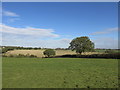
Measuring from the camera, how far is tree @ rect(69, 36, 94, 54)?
156 ft

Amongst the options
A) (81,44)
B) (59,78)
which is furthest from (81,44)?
(59,78)

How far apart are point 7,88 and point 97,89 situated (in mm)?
3812

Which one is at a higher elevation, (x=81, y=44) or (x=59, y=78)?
(x=81, y=44)

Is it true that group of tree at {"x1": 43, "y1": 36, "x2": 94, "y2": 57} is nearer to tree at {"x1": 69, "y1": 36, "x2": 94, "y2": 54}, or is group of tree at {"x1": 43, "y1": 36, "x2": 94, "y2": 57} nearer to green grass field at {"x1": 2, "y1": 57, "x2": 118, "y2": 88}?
tree at {"x1": 69, "y1": 36, "x2": 94, "y2": 54}

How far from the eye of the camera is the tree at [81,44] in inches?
1875

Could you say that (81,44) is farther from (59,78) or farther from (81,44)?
(59,78)

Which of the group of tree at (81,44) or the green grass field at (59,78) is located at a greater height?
the group of tree at (81,44)

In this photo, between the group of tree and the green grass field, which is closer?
the green grass field

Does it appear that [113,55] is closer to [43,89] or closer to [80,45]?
[80,45]

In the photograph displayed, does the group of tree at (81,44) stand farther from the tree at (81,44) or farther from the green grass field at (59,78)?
the green grass field at (59,78)

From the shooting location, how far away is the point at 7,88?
562cm

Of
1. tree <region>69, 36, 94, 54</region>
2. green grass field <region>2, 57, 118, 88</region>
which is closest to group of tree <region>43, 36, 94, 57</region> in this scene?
tree <region>69, 36, 94, 54</region>

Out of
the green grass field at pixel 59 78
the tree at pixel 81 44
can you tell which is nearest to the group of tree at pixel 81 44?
the tree at pixel 81 44

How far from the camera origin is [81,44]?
4844 cm
